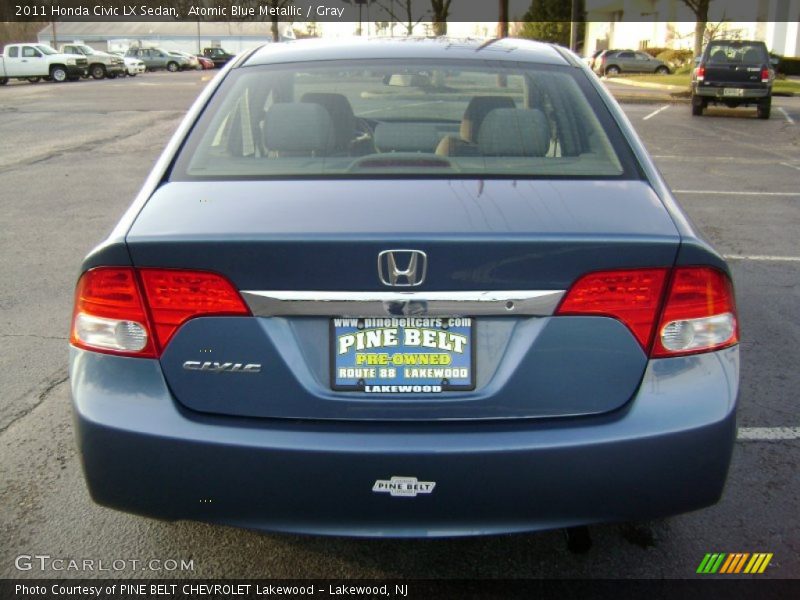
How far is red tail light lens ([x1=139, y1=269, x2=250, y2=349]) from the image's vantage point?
85.8 inches

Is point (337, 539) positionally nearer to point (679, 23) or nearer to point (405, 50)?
point (405, 50)

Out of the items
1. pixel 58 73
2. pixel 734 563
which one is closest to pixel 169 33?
pixel 58 73

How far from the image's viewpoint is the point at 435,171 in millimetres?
2639

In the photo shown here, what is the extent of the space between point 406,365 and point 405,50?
167cm

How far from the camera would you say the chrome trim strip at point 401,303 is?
2117mm

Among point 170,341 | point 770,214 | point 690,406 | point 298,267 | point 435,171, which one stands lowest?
point 770,214

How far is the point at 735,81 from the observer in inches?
816

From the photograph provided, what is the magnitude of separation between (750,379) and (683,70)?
48783mm

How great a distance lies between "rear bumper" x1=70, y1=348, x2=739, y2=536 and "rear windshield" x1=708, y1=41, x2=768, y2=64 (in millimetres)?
20855

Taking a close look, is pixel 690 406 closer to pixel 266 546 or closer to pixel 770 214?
pixel 266 546

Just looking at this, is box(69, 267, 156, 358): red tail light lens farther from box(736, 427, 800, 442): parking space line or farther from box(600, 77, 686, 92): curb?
box(600, 77, 686, 92): curb

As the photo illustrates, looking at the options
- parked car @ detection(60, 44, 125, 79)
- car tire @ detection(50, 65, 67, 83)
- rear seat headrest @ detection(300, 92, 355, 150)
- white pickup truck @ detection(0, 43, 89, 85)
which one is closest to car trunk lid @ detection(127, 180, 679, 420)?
rear seat headrest @ detection(300, 92, 355, 150)

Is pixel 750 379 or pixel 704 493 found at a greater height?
pixel 704 493

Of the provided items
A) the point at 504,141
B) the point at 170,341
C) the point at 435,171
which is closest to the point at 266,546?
the point at 170,341
